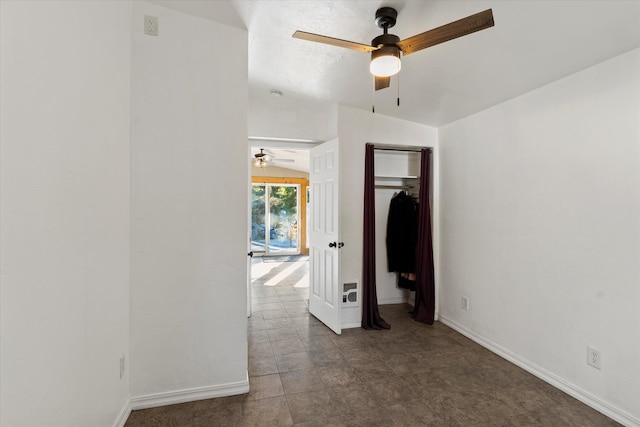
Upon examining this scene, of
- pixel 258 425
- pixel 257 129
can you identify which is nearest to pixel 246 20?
pixel 257 129

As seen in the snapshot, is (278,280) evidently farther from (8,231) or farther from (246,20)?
(8,231)

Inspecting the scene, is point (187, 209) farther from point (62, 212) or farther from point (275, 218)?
point (275, 218)

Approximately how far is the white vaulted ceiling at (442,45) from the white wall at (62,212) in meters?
0.97

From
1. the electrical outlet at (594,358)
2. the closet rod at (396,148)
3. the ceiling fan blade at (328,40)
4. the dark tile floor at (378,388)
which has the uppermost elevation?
the ceiling fan blade at (328,40)

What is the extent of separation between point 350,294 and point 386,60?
8.42 feet

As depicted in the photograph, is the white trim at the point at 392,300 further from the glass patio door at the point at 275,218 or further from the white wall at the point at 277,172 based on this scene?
the white wall at the point at 277,172

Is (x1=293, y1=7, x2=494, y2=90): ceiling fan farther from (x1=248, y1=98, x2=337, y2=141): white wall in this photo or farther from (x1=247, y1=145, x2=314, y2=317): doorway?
(x1=247, y1=145, x2=314, y2=317): doorway

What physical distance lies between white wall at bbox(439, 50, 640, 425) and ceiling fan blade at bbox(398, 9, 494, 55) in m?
1.22

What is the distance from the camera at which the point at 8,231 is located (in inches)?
41.1

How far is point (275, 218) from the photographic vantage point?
30.7ft

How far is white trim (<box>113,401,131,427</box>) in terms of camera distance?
195cm

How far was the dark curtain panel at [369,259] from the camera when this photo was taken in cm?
366

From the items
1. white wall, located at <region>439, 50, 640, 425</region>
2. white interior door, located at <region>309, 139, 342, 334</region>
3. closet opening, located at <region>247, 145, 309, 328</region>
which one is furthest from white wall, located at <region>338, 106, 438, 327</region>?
closet opening, located at <region>247, 145, 309, 328</region>

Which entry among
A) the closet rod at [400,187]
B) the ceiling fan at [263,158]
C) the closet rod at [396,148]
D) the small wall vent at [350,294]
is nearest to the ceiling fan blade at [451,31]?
the closet rod at [396,148]
